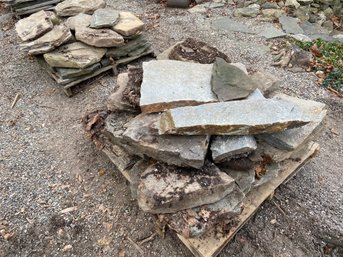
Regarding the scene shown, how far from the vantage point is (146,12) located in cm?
690

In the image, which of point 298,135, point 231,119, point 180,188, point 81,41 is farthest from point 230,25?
point 180,188

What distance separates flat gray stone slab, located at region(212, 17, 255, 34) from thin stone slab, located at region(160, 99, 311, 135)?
3838 mm

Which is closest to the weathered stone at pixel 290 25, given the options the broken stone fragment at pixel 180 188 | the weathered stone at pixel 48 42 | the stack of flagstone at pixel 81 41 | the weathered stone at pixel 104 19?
the stack of flagstone at pixel 81 41

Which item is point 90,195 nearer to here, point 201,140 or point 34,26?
point 201,140

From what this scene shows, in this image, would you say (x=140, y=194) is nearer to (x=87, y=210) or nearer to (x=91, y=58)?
(x=87, y=210)

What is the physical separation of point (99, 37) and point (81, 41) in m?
0.36

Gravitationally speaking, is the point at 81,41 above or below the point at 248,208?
above

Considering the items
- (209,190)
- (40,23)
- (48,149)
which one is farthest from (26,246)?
(40,23)

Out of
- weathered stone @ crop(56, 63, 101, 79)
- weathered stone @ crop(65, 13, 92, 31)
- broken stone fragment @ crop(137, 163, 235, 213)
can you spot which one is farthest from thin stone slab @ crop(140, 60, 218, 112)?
weathered stone @ crop(65, 13, 92, 31)

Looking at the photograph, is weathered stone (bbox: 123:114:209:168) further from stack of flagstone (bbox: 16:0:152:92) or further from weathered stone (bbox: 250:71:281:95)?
stack of flagstone (bbox: 16:0:152:92)

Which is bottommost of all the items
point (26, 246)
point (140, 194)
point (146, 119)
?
point (26, 246)

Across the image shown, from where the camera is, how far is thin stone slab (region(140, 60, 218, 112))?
2857 mm

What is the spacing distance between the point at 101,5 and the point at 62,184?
352 cm

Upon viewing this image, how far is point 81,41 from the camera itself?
470 centimetres
